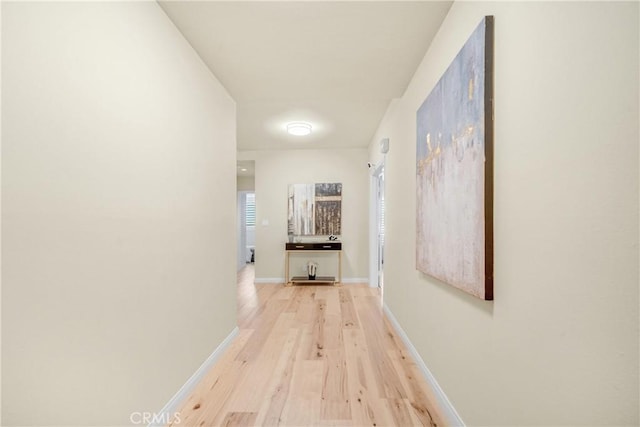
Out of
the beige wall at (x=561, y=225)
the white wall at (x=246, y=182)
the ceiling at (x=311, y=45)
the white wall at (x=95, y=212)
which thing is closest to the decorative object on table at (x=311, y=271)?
the ceiling at (x=311, y=45)

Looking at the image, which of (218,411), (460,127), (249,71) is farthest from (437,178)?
(218,411)

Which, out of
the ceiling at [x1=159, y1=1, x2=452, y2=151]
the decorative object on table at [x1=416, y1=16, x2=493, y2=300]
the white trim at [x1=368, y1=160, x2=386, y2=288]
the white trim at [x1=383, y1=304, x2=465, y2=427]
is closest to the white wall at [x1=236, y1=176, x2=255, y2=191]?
the white trim at [x1=368, y1=160, x2=386, y2=288]

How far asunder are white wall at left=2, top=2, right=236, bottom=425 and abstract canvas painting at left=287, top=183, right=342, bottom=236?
349cm

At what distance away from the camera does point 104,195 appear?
4.11 ft

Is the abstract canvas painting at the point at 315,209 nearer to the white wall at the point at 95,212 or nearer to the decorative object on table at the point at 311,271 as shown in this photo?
Result: the decorative object on table at the point at 311,271

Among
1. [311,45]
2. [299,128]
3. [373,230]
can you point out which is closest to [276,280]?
[373,230]

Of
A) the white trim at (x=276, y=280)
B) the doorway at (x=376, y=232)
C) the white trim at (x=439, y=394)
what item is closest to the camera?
the white trim at (x=439, y=394)

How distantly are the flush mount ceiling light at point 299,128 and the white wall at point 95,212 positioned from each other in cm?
202

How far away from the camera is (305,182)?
18.3 feet

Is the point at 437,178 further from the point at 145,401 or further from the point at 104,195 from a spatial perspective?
the point at 145,401

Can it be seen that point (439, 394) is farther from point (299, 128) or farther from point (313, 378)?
point (299, 128)

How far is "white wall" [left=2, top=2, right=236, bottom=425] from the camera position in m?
0.93

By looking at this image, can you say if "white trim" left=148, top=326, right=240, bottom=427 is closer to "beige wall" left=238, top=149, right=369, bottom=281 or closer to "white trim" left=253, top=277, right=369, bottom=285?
"white trim" left=253, top=277, right=369, bottom=285

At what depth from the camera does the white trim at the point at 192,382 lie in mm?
1707
